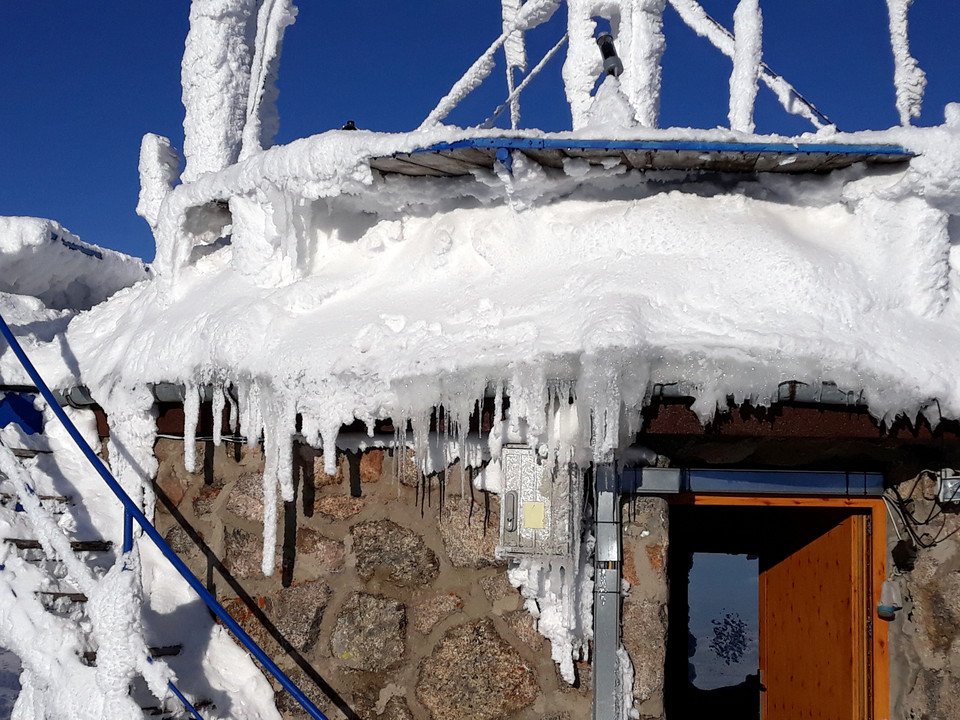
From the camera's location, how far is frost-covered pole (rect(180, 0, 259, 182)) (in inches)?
237

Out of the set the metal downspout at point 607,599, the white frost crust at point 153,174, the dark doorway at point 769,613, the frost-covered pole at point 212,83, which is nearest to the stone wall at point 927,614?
the dark doorway at point 769,613

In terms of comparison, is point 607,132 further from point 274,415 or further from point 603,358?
point 274,415

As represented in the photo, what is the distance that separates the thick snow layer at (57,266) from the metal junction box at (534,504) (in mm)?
3548

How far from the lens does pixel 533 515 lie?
328 centimetres

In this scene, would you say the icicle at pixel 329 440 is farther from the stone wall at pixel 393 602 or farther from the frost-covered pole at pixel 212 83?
the frost-covered pole at pixel 212 83

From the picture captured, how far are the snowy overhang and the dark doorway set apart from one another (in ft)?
5.21

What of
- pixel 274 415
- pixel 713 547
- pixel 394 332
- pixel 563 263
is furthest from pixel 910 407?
pixel 713 547

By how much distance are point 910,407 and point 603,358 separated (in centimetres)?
118

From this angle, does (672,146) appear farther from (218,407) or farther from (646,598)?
(218,407)

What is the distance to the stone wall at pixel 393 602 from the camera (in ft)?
11.0

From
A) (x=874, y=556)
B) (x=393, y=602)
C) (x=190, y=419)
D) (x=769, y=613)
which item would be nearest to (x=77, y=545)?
(x=190, y=419)

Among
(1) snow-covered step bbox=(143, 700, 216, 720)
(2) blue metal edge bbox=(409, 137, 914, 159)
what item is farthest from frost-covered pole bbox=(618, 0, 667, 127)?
(1) snow-covered step bbox=(143, 700, 216, 720)

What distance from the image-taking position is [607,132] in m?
3.45

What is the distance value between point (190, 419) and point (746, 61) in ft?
14.5
